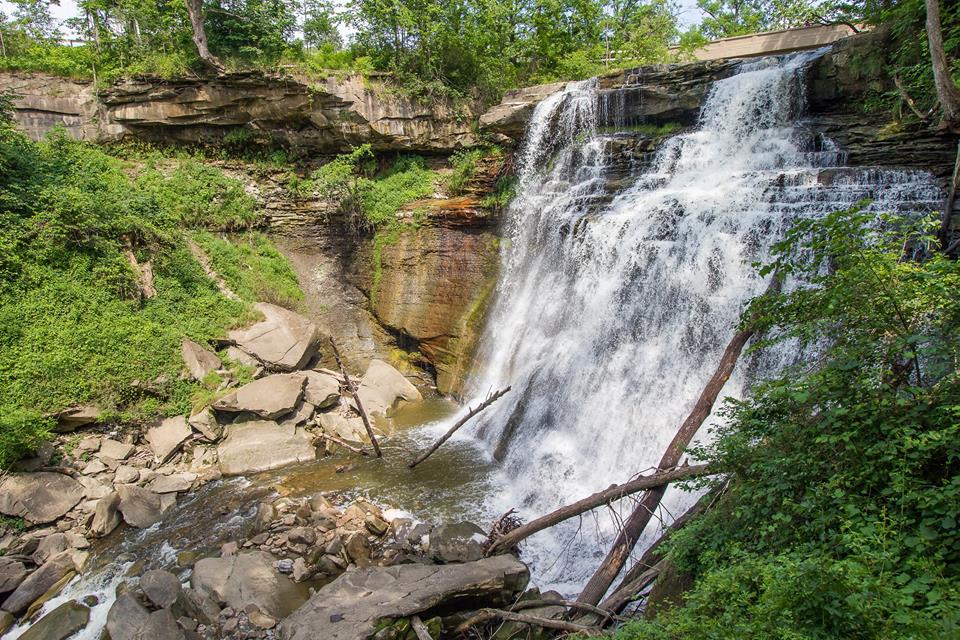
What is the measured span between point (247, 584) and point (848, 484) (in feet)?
22.0

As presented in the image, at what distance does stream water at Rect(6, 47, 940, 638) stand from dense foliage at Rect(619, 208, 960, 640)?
2.18 m

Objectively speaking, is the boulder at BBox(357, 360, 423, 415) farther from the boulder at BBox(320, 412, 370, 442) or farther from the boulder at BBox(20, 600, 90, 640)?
the boulder at BBox(20, 600, 90, 640)

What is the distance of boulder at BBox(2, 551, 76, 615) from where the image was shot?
661 cm

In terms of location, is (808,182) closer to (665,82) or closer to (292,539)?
(665,82)

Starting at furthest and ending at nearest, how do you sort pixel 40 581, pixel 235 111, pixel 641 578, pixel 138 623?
pixel 235 111, pixel 40 581, pixel 138 623, pixel 641 578

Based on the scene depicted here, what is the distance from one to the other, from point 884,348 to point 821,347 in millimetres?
3711

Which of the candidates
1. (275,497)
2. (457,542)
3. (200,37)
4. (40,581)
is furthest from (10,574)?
(200,37)

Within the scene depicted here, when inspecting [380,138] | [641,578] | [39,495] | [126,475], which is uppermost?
[380,138]

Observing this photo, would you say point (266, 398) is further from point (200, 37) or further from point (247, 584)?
point (200, 37)

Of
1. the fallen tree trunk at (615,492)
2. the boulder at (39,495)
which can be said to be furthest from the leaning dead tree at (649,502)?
the boulder at (39,495)

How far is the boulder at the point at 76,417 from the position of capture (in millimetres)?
9426

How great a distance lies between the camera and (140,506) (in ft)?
27.5

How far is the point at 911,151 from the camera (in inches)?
373

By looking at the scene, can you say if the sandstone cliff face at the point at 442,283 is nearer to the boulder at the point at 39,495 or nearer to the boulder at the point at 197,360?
the boulder at the point at 197,360
